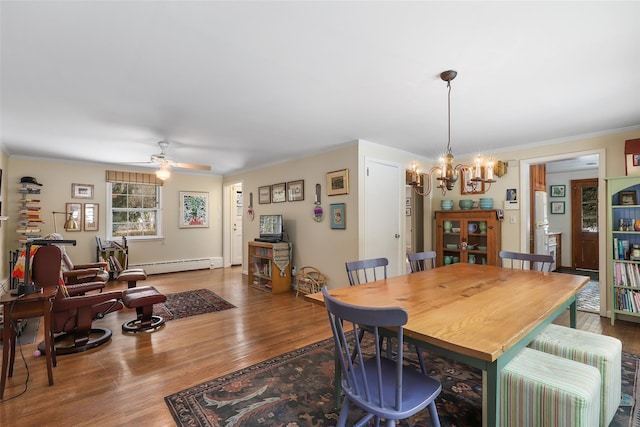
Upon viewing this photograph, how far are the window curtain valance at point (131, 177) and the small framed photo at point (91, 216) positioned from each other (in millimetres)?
594

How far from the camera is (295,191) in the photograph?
5.16 metres

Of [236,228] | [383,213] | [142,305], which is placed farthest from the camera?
[236,228]

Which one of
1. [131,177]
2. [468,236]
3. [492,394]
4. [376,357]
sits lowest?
[492,394]

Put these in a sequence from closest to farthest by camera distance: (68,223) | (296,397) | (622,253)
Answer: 1. (296,397)
2. (622,253)
3. (68,223)

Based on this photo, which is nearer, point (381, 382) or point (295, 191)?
point (381, 382)

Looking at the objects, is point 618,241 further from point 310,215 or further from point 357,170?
point 310,215

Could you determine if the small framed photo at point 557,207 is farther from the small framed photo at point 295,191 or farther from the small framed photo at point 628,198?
the small framed photo at point 295,191

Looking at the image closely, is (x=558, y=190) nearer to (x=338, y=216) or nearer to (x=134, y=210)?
(x=338, y=216)

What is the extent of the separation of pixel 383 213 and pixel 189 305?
3.13 meters

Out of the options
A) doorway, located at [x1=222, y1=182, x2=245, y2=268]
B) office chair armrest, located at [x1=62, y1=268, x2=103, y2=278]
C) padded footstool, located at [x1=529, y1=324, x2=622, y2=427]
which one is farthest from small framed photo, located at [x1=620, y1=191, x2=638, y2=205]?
office chair armrest, located at [x1=62, y1=268, x2=103, y2=278]

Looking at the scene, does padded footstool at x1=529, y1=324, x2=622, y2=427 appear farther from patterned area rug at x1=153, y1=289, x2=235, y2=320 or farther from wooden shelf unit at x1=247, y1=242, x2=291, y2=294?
wooden shelf unit at x1=247, y1=242, x2=291, y2=294

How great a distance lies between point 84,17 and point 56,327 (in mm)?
2596

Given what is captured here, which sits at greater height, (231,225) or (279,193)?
(279,193)

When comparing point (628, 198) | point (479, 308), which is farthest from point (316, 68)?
point (628, 198)
